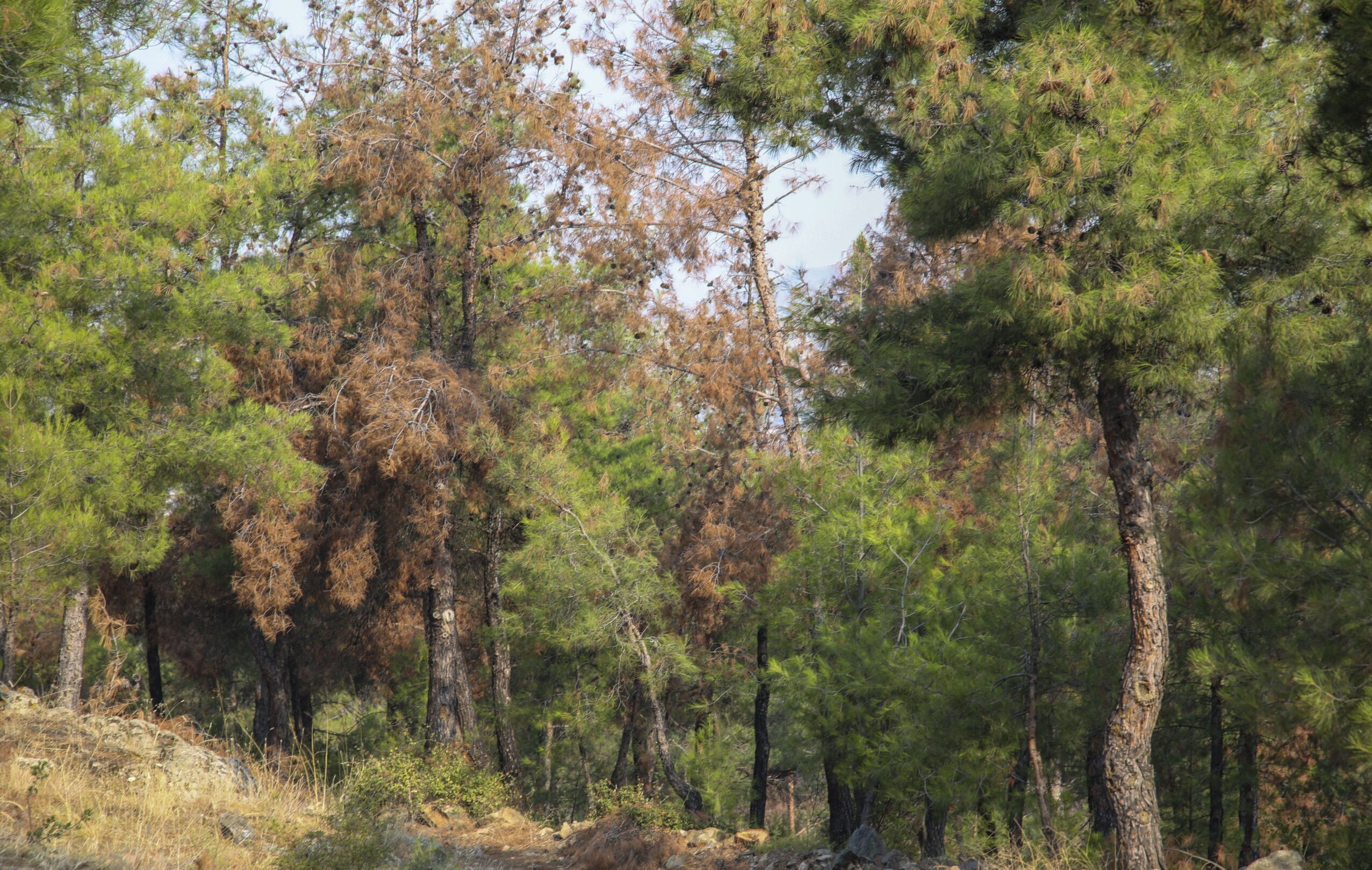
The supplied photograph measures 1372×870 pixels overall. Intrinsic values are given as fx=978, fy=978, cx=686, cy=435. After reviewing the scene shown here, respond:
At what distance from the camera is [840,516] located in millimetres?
11758

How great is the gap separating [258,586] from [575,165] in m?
7.58

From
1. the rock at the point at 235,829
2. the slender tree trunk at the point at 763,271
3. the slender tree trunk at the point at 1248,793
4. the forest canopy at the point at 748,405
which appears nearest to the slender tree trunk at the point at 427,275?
the forest canopy at the point at 748,405

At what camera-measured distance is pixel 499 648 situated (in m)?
16.6

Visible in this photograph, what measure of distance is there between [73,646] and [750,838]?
8.79 meters

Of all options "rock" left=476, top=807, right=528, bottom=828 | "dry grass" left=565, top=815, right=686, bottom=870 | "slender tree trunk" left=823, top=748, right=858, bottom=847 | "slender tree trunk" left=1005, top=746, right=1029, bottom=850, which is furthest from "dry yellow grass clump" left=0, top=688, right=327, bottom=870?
"slender tree trunk" left=823, top=748, right=858, bottom=847

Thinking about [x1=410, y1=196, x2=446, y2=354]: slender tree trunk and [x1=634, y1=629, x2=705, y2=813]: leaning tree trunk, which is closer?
[x1=634, y1=629, x2=705, y2=813]: leaning tree trunk

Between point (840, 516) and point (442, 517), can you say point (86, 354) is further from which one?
point (840, 516)

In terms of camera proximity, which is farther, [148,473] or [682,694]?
[682,694]

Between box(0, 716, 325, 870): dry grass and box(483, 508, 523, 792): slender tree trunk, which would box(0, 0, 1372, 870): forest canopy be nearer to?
box(483, 508, 523, 792): slender tree trunk

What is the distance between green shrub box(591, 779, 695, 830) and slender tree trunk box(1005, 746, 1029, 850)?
353 cm

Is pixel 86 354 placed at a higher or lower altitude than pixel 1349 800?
higher

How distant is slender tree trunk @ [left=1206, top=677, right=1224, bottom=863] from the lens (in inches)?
410

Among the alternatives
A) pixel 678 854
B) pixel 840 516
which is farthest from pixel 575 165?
pixel 678 854

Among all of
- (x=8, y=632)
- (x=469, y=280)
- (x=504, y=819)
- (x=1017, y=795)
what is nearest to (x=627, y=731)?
(x=504, y=819)
